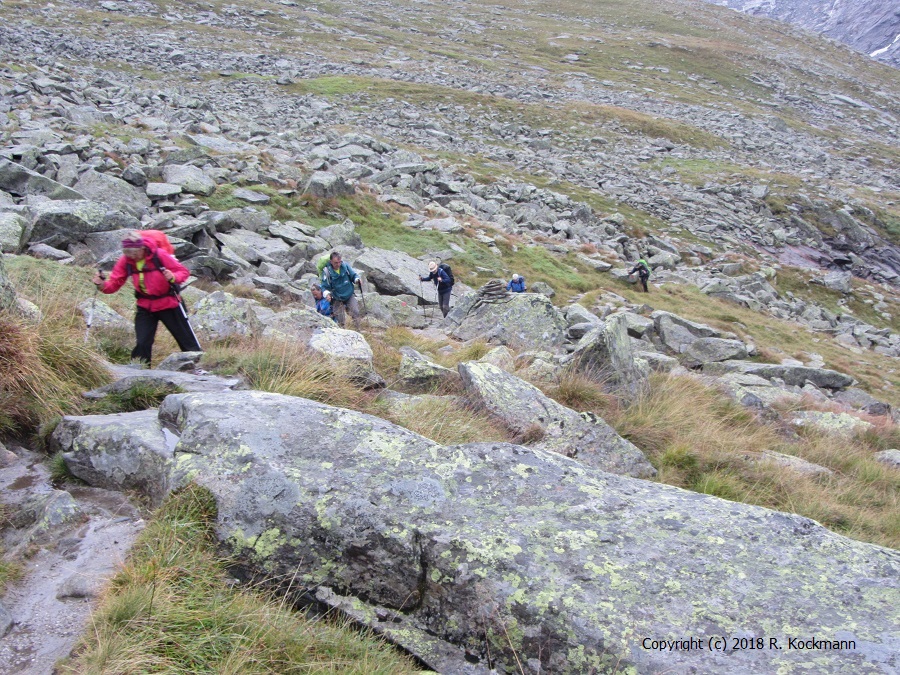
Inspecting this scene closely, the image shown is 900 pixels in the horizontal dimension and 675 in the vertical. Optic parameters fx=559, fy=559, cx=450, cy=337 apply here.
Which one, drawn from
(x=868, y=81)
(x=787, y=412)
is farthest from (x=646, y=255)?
(x=868, y=81)

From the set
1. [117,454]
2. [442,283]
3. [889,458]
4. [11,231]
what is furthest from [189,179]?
[889,458]

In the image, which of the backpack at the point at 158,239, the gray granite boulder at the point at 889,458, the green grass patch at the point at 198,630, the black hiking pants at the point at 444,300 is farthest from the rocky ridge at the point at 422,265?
the gray granite boulder at the point at 889,458

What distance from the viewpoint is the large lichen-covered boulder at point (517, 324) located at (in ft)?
42.4

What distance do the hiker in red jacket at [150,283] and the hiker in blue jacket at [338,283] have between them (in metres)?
4.86

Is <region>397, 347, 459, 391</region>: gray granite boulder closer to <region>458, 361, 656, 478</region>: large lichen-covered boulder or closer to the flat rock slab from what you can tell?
<region>458, 361, 656, 478</region>: large lichen-covered boulder

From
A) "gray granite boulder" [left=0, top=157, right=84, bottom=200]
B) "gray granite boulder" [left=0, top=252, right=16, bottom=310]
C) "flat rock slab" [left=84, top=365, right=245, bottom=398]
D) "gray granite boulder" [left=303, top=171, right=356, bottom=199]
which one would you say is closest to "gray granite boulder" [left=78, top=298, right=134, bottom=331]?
"gray granite boulder" [left=0, top=252, right=16, bottom=310]

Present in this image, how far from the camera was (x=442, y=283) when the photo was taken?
1612cm

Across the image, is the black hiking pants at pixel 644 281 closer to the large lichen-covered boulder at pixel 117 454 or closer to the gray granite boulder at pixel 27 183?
the gray granite boulder at pixel 27 183

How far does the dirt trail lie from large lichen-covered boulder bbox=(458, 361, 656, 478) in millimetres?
4109

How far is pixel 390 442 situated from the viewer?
162 inches

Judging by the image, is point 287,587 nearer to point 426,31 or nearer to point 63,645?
point 63,645

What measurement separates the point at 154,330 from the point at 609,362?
21.6 feet

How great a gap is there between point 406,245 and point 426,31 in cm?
7984

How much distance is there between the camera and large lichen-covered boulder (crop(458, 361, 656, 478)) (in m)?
6.44
